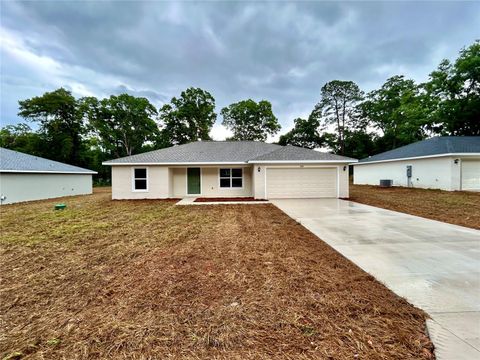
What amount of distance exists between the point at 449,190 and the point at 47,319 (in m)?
20.7

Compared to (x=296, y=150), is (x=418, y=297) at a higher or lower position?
lower

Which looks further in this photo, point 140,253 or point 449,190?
point 449,190

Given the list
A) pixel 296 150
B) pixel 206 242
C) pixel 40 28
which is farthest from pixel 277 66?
pixel 206 242

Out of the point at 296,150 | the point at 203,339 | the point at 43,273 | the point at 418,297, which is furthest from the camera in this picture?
the point at 296,150

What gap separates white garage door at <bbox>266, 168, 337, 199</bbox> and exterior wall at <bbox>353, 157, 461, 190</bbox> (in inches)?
363

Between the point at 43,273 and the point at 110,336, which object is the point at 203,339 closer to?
the point at 110,336

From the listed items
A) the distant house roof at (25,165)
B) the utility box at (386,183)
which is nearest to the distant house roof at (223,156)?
the distant house roof at (25,165)

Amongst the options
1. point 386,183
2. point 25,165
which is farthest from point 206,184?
point 386,183

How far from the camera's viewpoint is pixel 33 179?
14.0m

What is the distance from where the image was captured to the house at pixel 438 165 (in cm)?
1438

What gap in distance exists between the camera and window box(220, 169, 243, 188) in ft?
45.5

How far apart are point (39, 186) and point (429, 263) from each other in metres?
20.4

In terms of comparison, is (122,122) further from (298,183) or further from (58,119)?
(298,183)

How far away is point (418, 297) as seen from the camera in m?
2.56
